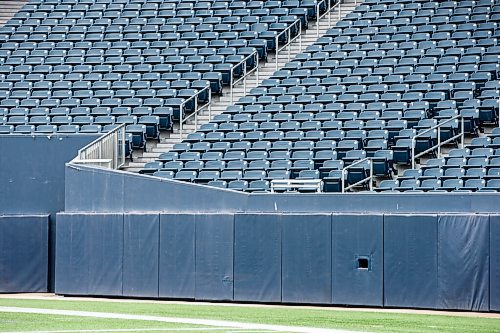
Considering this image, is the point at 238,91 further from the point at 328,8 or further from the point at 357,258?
the point at 357,258

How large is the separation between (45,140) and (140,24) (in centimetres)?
918

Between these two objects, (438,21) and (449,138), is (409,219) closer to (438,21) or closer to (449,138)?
(449,138)

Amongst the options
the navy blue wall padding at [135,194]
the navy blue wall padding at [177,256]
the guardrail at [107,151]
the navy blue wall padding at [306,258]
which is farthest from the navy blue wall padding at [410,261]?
the guardrail at [107,151]

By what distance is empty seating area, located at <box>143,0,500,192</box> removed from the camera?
74.0 ft

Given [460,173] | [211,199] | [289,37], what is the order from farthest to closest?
[289,37]
[211,199]
[460,173]

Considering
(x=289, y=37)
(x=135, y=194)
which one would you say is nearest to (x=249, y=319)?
(x=135, y=194)

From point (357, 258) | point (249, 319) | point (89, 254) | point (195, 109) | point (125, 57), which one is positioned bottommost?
point (249, 319)

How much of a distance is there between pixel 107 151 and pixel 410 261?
7.80 meters

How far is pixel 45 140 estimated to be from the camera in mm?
23391

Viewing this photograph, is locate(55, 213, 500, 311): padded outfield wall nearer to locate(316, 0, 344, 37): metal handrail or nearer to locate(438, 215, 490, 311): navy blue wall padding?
locate(438, 215, 490, 311): navy blue wall padding

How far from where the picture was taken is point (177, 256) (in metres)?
20.8

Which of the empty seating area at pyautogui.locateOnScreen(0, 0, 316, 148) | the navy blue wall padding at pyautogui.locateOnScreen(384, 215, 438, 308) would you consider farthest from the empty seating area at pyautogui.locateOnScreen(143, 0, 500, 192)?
the navy blue wall padding at pyautogui.locateOnScreen(384, 215, 438, 308)

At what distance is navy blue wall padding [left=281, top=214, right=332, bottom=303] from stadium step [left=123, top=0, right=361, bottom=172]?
597 centimetres

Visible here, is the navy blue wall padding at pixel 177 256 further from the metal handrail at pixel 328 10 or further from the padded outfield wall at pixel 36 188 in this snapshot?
the metal handrail at pixel 328 10
